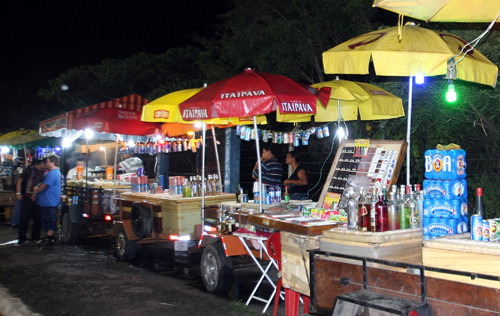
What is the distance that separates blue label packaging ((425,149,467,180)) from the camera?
474 cm

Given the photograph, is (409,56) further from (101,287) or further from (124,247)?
(124,247)

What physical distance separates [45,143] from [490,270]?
21.4 meters

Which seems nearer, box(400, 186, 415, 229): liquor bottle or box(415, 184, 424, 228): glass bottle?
box(400, 186, 415, 229): liquor bottle

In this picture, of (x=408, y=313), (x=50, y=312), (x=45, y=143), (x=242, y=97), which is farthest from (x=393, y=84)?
(x=45, y=143)

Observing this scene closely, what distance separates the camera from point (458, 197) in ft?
15.5

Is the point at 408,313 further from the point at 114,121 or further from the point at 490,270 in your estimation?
the point at 114,121

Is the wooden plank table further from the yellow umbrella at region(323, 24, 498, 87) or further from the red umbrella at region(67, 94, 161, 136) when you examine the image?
the red umbrella at region(67, 94, 161, 136)

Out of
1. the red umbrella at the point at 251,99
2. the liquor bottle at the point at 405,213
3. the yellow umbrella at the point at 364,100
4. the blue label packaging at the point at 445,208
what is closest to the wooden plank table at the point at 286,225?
the liquor bottle at the point at 405,213

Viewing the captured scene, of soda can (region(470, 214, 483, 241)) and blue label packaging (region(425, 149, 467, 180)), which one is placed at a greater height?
blue label packaging (region(425, 149, 467, 180))

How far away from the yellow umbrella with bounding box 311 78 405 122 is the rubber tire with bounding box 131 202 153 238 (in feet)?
11.8

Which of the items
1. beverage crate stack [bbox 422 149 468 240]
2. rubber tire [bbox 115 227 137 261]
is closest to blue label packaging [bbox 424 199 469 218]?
beverage crate stack [bbox 422 149 468 240]

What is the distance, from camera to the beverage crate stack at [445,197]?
15.3ft

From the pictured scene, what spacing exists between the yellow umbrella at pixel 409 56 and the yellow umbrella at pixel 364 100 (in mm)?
1527

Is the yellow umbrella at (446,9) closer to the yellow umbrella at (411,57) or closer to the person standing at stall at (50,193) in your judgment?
the yellow umbrella at (411,57)
